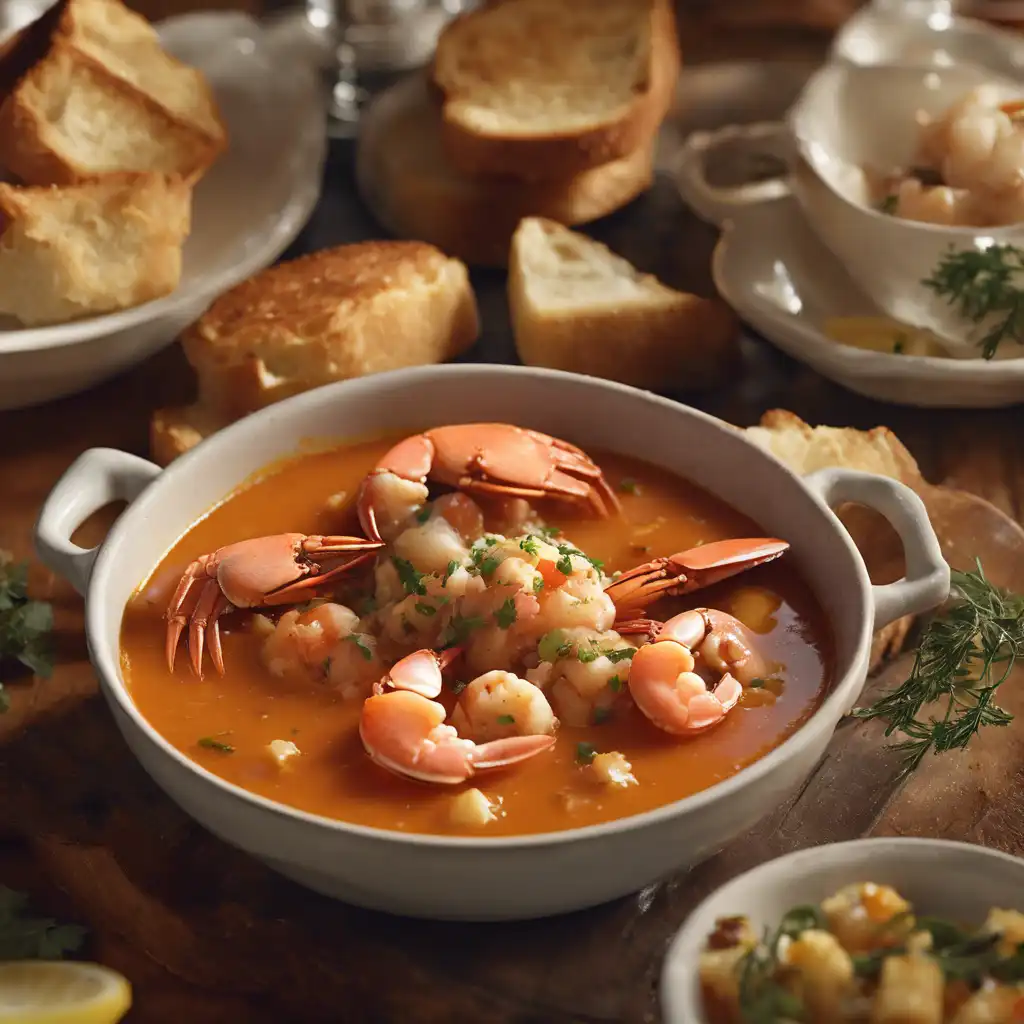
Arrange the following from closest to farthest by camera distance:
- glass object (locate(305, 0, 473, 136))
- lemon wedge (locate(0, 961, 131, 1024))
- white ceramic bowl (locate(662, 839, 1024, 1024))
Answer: white ceramic bowl (locate(662, 839, 1024, 1024)) < lemon wedge (locate(0, 961, 131, 1024)) < glass object (locate(305, 0, 473, 136))

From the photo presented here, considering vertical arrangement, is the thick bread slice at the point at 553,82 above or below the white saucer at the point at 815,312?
above

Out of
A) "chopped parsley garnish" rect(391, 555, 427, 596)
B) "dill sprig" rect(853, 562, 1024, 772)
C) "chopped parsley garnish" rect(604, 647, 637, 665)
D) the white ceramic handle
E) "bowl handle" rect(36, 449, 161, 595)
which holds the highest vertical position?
"bowl handle" rect(36, 449, 161, 595)

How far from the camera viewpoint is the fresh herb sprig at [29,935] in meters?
2.07

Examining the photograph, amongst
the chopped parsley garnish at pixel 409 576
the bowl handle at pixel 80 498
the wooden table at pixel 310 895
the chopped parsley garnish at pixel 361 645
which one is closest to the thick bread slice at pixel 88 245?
the wooden table at pixel 310 895

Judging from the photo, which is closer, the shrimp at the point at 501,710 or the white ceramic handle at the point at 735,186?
the shrimp at the point at 501,710

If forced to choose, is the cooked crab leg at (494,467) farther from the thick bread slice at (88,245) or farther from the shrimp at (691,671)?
the thick bread slice at (88,245)

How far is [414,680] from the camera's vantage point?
2.11 m

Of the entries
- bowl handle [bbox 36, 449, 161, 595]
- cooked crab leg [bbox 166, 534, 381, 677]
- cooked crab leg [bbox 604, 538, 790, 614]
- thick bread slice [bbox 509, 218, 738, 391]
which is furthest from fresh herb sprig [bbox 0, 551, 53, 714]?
thick bread slice [bbox 509, 218, 738, 391]

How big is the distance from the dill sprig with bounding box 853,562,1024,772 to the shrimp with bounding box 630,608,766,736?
1.05 feet

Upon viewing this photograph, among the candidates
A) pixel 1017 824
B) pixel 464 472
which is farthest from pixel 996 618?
pixel 464 472

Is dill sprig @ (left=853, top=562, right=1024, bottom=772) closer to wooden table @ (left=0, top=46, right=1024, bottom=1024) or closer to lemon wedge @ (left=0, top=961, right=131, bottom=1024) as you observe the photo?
wooden table @ (left=0, top=46, right=1024, bottom=1024)

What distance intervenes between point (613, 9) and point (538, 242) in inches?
38.4

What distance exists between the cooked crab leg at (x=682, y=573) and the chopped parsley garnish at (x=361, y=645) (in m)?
0.40

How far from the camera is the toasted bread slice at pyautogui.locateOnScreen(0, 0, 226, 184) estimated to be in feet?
10.9
